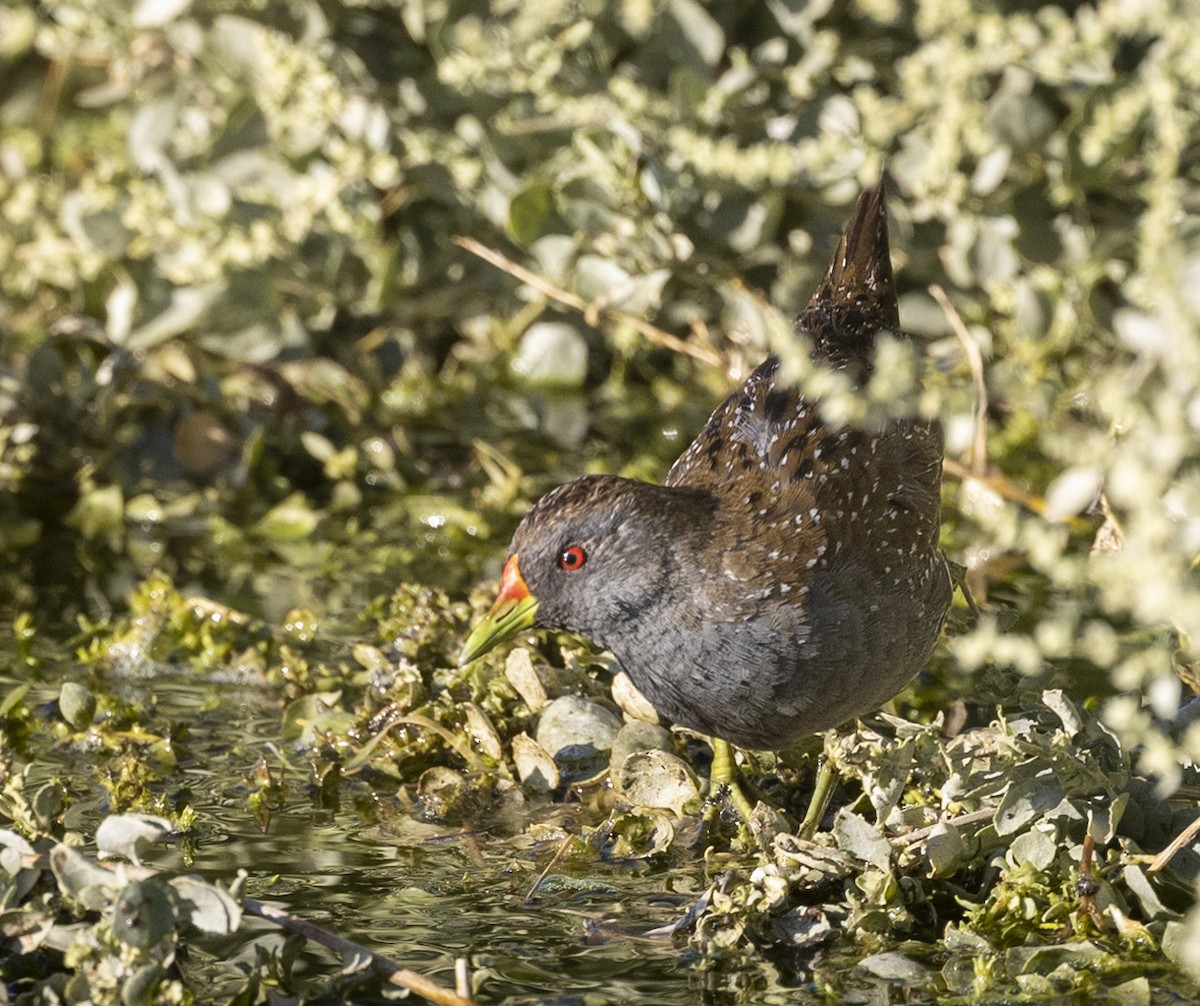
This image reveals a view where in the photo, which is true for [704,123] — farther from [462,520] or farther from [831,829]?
[831,829]

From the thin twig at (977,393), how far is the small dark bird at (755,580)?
1.51 metres

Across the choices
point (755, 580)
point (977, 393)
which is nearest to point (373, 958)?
point (755, 580)

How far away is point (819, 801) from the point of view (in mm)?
3777

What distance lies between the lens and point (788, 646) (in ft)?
11.5

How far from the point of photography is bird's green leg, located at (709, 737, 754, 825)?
3899mm

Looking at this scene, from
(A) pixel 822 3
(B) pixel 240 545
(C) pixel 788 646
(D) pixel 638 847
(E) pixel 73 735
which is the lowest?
(B) pixel 240 545

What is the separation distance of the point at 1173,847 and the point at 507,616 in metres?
1.46

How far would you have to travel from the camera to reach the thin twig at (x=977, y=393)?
5395mm

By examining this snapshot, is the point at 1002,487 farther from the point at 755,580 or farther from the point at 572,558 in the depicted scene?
the point at 572,558

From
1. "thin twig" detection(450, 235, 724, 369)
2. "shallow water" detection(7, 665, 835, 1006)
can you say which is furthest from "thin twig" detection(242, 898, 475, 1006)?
"thin twig" detection(450, 235, 724, 369)

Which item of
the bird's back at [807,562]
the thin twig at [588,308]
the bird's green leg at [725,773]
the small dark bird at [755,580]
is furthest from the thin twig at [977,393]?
the bird's green leg at [725,773]

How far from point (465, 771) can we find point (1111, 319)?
3182mm

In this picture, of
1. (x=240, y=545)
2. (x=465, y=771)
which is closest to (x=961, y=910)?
(x=465, y=771)

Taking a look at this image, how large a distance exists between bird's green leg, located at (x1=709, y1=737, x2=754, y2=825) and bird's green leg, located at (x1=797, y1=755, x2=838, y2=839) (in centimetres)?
17
